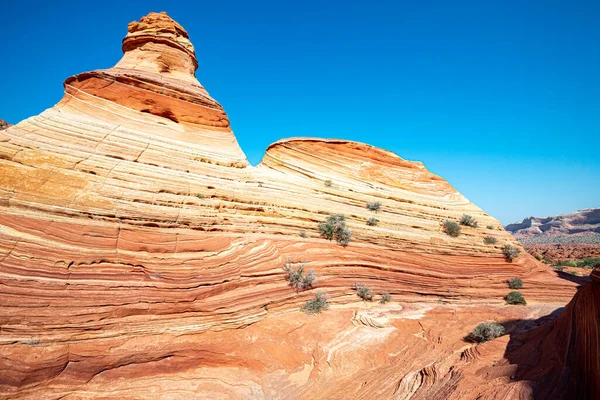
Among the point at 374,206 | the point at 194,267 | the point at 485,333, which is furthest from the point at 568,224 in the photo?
the point at 194,267

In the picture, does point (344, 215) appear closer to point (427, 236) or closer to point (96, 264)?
point (427, 236)

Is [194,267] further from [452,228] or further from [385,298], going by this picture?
[452,228]

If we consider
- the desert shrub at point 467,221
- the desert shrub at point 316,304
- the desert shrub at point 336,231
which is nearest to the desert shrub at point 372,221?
the desert shrub at point 336,231

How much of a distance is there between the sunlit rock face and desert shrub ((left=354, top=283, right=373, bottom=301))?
507mm

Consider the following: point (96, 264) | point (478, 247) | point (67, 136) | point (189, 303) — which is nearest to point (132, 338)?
point (189, 303)

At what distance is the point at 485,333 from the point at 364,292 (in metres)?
4.30

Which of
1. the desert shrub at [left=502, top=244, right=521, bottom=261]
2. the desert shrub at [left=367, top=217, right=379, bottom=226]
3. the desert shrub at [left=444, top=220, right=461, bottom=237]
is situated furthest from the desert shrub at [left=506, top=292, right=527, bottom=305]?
the desert shrub at [left=367, top=217, right=379, bottom=226]

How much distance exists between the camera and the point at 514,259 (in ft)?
53.8

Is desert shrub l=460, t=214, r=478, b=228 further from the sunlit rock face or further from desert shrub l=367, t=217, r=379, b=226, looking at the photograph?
desert shrub l=367, t=217, r=379, b=226

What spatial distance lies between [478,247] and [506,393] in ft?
41.5

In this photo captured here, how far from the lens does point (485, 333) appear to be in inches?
365

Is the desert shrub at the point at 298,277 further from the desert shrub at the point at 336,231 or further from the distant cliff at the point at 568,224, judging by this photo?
the distant cliff at the point at 568,224

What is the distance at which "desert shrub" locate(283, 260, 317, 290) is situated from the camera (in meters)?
11.0

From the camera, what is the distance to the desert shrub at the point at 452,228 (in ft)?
52.9
